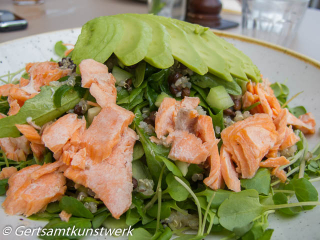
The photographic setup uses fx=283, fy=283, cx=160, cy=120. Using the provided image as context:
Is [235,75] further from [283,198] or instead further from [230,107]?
[283,198]

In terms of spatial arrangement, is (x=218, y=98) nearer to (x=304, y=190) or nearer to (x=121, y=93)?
(x=121, y=93)

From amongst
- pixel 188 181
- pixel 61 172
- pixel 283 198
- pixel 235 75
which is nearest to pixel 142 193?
pixel 188 181

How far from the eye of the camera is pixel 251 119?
1617 millimetres

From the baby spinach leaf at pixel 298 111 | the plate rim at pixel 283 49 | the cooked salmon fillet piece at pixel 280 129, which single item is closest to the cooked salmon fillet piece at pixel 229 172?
the cooked salmon fillet piece at pixel 280 129

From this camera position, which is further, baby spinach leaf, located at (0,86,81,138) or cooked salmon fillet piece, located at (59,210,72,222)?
baby spinach leaf, located at (0,86,81,138)

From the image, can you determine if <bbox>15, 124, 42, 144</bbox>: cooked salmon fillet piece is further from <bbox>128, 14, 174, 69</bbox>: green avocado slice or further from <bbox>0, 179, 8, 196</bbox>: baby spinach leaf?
<bbox>128, 14, 174, 69</bbox>: green avocado slice

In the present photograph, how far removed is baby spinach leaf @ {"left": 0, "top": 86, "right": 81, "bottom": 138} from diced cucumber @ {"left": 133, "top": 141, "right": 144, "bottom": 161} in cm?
42

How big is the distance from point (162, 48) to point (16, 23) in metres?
3.05

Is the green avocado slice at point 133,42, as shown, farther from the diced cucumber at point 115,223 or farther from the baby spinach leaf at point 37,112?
the diced cucumber at point 115,223

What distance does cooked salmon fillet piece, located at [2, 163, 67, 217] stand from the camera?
→ 1.29m

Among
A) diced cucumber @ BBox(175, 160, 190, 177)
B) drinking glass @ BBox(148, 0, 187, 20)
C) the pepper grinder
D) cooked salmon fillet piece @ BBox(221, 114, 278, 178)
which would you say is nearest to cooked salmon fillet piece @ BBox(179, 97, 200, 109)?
cooked salmon fillet piece @ BBox(221, 114, 278, 178)

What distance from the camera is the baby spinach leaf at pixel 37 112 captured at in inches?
57.3

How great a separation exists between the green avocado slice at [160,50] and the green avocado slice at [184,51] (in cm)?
5

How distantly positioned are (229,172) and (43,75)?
124 centimetres
